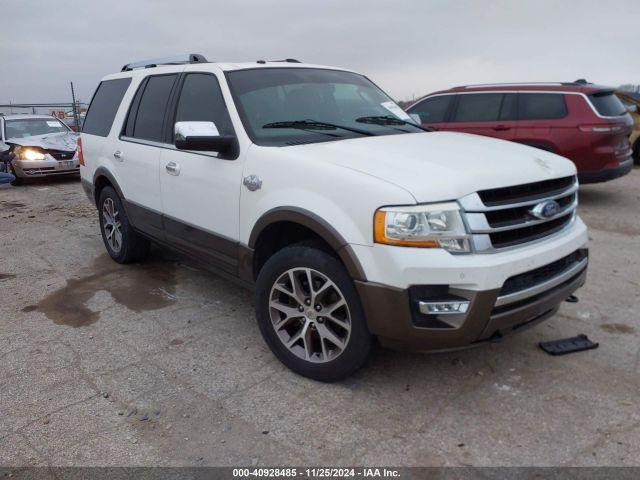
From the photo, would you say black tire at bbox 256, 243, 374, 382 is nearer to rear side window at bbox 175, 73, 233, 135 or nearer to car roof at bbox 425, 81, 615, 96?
rear side window at bbox 175, 73, 233, 135

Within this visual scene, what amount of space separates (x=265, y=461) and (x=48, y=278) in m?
3.62

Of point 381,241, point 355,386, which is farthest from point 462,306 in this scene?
point 355,386

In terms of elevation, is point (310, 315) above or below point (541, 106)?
below

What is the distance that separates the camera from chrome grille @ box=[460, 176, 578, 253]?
101 inches

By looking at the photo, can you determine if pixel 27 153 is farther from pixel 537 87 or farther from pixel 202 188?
pixel 537 87

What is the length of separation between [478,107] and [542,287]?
6.31 metres

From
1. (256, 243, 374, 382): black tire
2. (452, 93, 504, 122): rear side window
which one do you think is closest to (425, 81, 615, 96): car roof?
(452, 93, 504, 122): rear side window

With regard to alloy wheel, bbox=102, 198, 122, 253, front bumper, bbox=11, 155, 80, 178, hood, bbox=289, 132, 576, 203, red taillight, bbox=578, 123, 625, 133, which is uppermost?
hood, bbox=289, 132, 576, 203

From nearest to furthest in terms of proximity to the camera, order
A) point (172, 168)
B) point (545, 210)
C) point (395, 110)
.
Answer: point (545, 210), point (172, 168), point (395, 110)

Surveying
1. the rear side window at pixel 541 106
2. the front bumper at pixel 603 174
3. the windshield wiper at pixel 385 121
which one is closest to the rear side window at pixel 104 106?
the windshield wiper at pixel 385 121

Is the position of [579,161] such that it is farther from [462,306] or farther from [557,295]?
[462,306]

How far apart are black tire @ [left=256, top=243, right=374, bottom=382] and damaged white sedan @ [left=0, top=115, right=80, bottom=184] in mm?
9194

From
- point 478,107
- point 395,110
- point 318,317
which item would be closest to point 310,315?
point 318,317

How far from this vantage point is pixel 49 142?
36.9 ft
